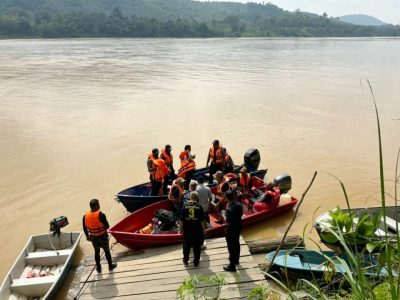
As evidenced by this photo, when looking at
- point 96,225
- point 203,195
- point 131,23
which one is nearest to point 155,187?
point 203,195

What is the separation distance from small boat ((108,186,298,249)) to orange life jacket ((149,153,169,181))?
3.16 feet

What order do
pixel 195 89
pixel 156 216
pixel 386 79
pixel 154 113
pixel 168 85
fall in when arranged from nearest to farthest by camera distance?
pixel 156 216
pixel 154 113
pixel 195 89
pixel 168 85
pixel 386 79

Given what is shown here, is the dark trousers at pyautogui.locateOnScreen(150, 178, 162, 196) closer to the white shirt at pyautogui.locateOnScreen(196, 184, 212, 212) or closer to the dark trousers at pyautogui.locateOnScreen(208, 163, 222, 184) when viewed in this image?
the dark trousers at pyautogui.locateOnScreen(208, 163, 222, 184)

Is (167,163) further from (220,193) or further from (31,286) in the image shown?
(31,286)

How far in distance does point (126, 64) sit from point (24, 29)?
63765mm

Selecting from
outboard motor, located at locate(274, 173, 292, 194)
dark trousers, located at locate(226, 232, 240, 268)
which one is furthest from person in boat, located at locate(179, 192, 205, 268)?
outboard motor, located at locate(274, 173, 292, 194)

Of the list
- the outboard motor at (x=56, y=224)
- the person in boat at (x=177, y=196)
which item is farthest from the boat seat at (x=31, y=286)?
the person in boat at (x=177, y=196)

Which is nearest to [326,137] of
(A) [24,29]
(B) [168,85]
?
(B) [168,85]

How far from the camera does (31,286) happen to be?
721 cm

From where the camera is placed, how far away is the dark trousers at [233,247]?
661cm

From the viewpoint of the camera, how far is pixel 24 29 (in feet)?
323

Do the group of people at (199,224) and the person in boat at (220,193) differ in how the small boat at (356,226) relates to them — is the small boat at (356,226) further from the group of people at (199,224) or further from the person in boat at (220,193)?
the person in boat at (220,193)

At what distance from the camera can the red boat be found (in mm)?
8281

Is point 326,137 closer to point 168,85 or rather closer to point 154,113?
point 154,113
